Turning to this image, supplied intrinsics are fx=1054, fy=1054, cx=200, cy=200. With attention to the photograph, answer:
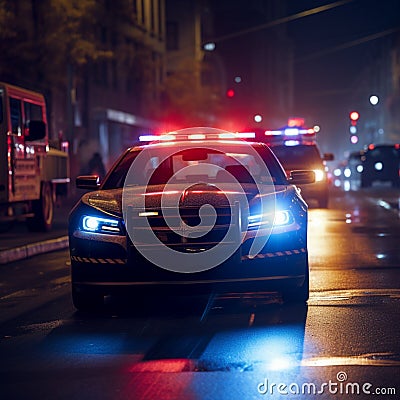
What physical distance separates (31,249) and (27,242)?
22.6 inches

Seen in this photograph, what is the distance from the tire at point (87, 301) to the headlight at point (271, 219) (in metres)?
1.47

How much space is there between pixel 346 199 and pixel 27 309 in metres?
25.1

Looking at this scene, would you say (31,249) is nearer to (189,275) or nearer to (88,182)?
(88,182)

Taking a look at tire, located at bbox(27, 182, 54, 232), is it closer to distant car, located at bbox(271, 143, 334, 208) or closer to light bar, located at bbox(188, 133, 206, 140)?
distant car, located at bbox(271, 143, 334, 208)

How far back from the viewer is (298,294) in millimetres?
9359

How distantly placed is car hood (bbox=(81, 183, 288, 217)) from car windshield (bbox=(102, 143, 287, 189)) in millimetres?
731

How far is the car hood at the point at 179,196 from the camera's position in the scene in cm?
881

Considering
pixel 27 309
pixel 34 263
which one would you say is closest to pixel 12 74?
pixel 34 263

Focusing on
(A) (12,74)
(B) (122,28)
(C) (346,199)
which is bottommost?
(C) (346,199)

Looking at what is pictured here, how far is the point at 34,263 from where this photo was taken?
14.9 metres

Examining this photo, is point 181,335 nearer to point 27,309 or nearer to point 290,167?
point 27,309

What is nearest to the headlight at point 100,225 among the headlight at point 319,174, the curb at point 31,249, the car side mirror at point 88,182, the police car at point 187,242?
the police car at point 187,242

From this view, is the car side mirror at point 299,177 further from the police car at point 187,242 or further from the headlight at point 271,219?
the headlight at point 271,219

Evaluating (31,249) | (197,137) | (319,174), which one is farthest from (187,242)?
(319,174)
